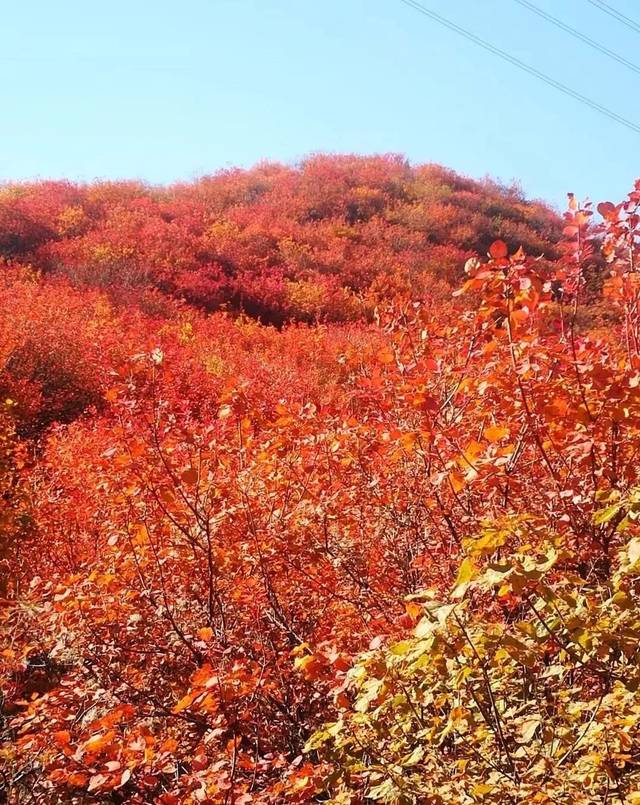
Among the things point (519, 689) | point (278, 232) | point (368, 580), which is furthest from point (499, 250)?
point (278, 232)

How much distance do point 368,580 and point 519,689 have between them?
1.38 meters

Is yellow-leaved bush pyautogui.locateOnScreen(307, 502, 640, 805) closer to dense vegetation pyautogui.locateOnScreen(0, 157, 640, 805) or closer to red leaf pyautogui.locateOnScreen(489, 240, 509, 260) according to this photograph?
dense vegetation pyautogui.locateOnScreen(0, 157, 640, 805)

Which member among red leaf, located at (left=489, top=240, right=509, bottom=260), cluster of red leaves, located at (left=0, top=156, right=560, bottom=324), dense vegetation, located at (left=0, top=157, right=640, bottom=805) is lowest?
dense vegetation, located at (left=0, top=157, right=640, bottom=805)

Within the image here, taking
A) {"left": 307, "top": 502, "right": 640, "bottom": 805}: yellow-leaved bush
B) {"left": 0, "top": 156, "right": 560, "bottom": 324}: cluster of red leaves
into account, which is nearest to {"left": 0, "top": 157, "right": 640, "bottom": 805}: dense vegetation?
{"left": 307, "top": 502, "right": 640, "bottom": 805}: yellow-leaved bush

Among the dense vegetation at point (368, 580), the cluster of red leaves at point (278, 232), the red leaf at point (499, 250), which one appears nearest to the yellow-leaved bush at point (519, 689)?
the dense vegetation at point (368, 580)

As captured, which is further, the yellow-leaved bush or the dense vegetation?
the dense vegetation

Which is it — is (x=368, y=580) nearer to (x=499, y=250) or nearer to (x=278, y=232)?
(x=499, y=250)

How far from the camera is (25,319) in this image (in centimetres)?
1081

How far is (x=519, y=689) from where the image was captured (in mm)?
2660

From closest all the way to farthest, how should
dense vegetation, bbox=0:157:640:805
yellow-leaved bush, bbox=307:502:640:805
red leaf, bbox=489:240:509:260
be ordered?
yellow-leaved bush, bbox=307:502:640:805
dense vegetation, bbox=0:157:640:805
red leaf, bbox=489:240:509:260

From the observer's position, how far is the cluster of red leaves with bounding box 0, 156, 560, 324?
1562 cm

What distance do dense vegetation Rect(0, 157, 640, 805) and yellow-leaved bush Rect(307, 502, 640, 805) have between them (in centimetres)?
2

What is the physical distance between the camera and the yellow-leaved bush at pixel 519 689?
5.43 feet

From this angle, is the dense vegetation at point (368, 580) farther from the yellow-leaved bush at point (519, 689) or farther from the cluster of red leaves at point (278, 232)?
the cluster of red leaves at point (278, 232)
